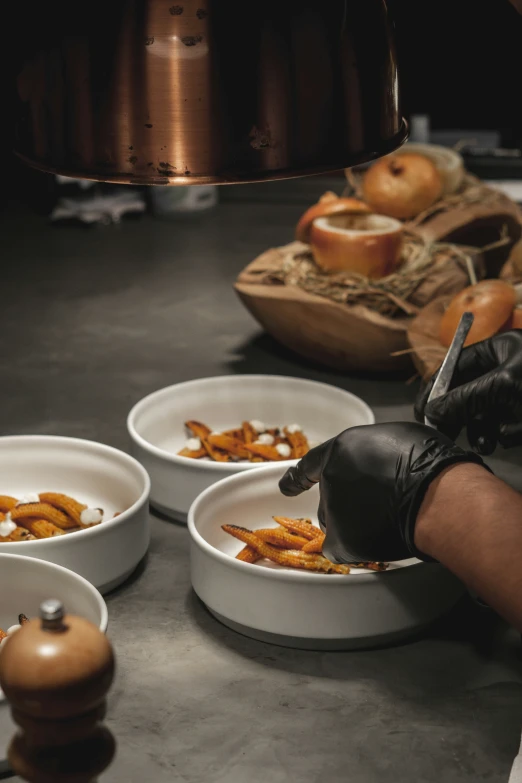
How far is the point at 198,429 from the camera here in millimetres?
1491

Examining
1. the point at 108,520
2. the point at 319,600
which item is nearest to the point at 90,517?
the point at 108,520

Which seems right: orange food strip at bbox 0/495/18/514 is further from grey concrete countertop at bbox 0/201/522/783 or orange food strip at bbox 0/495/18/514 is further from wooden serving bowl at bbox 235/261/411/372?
wooden serving bowl at bbox 235/261/411/372

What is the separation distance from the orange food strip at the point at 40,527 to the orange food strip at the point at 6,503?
53 mm

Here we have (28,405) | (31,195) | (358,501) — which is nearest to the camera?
(358,501)

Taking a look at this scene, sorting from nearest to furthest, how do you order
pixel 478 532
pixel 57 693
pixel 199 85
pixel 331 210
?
1. pixel 57 693
2. pixel 199 85
3. pixel 478 532
4. pixel 331 210

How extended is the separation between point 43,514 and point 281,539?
0.30 meters

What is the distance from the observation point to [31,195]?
287cm

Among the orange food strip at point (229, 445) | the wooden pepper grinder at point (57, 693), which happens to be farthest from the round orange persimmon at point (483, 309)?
the wooden pepper grinder at point (57, 693)

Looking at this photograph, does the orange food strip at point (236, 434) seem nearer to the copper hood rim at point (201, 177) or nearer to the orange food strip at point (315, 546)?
the orange food strip at point (315, 546)

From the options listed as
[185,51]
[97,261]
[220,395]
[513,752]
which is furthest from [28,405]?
[185,51]

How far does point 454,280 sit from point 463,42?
196 centimetres

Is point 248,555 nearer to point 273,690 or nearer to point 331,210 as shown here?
point 273,690

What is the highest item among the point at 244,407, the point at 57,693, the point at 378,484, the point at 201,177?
the point at 201,177

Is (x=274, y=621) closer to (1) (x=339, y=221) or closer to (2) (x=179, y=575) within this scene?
(2) (x=179, y=575)
